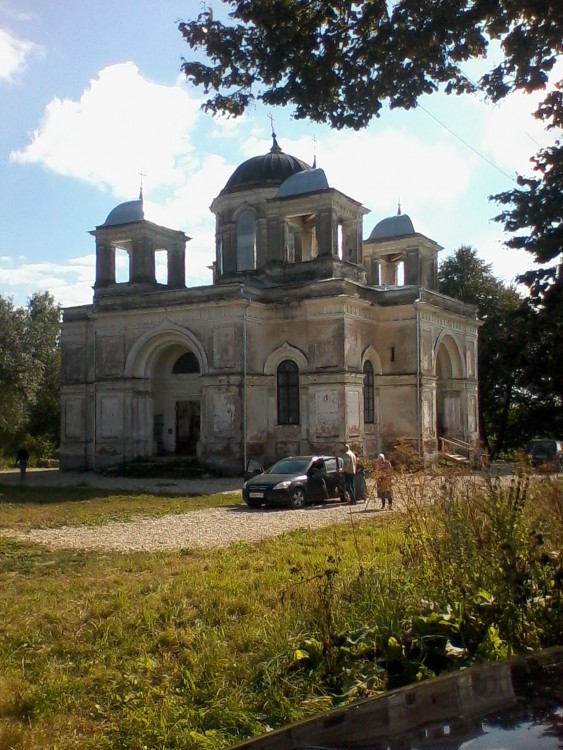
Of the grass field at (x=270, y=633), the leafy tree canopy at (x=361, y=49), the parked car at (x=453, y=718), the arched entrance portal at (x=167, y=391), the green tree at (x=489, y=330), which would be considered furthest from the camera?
the green tree at (x=489, y=330)

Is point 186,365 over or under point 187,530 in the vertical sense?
over

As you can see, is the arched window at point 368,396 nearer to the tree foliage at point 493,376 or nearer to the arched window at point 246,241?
the tree foliage at point 493,376

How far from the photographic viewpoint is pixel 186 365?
106 ft

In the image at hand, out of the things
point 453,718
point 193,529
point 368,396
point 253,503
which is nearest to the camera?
point 453,718

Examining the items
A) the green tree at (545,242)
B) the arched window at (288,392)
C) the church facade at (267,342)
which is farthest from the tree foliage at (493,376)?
the green tree at (545,242)

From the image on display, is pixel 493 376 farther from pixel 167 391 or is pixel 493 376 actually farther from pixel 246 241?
pixel 167 391

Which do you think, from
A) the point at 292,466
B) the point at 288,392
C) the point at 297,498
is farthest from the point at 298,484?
the point at 288,392

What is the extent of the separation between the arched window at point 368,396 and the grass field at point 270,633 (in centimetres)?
2145

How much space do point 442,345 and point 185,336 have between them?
1182 centimetres

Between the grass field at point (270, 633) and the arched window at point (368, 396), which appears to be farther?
the arched window at point (368, 396)

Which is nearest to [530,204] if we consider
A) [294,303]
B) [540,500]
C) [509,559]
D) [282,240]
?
[540,500]

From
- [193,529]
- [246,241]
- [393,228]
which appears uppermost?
[393,228]

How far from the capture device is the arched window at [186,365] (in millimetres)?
32156

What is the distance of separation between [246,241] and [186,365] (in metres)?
6.19
